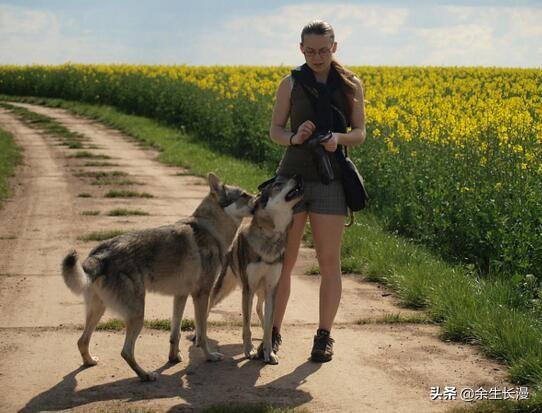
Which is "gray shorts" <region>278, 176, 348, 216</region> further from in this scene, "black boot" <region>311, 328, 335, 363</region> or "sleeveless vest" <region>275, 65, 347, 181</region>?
"black boot" <region>311, 328, 335, 363</region>

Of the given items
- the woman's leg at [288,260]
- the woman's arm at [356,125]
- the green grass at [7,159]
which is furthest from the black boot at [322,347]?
the green grass at [7,159]

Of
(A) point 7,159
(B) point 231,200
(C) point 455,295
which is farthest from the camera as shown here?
(A) point 7,159

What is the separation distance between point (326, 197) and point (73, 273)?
6.40 feet

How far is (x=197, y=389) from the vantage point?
5.81 meters

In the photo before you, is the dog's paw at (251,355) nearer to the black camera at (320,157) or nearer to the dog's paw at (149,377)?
the dog's paw at (149,377)

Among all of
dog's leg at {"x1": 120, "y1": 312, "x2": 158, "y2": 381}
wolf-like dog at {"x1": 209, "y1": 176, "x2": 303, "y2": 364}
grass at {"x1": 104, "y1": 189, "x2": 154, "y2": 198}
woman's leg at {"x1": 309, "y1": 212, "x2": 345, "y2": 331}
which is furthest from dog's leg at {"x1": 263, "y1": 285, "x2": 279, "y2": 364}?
grass at {"x1": 104, "y1": 189, "x2": 154, "y2": 198}

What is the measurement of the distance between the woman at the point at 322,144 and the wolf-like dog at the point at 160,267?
508 millimetres

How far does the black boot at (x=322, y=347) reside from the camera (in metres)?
6.38

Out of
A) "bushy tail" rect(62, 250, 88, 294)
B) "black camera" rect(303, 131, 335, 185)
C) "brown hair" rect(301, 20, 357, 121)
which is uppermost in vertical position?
"brown hair" rect(301, 20, 357, 121)

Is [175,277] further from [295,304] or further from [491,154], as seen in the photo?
[491,154]

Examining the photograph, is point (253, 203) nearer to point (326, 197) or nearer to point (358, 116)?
point (326, 197)

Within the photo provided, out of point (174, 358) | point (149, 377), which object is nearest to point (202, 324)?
point (174, 358)

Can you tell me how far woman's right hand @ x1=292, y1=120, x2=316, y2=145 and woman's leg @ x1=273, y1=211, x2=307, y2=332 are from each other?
64 cm

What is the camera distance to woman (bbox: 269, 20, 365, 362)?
20.3 ft
